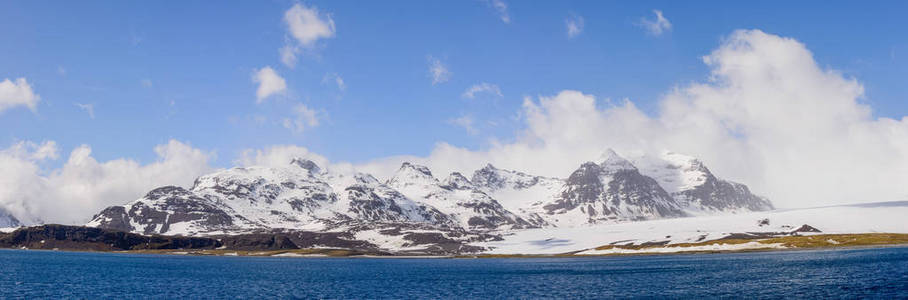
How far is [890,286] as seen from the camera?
9450 centimetres

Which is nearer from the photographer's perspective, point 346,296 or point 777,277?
point 346,296

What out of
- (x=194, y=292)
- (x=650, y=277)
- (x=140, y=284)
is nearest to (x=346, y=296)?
(x=194, y=292)

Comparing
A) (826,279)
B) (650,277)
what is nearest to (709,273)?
(650,277)

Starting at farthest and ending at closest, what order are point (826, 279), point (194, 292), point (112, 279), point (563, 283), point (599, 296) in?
point (112, 279) < point (563, 283) < point (194, 292) < point (826, 279) < point (599, 296)

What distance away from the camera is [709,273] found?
142500 mm

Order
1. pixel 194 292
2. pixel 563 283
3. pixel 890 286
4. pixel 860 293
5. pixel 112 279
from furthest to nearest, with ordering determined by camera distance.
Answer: pixel 112 279 → pixel 563 283 → pixel 194 292 → pixel 890 286 → pixel 860 293

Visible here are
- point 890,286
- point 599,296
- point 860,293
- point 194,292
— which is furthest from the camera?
point 194,292

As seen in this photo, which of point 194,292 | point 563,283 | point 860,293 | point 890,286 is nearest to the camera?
point 860,293

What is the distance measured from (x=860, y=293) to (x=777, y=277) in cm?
3506

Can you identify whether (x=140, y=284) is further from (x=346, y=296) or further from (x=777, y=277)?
(x=777, y=277)

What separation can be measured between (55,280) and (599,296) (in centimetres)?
11014

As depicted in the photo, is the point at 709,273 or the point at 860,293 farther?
the point at 709,273

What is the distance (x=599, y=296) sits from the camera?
103688 millimetres

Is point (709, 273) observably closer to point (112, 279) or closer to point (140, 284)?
point (140, 284)
